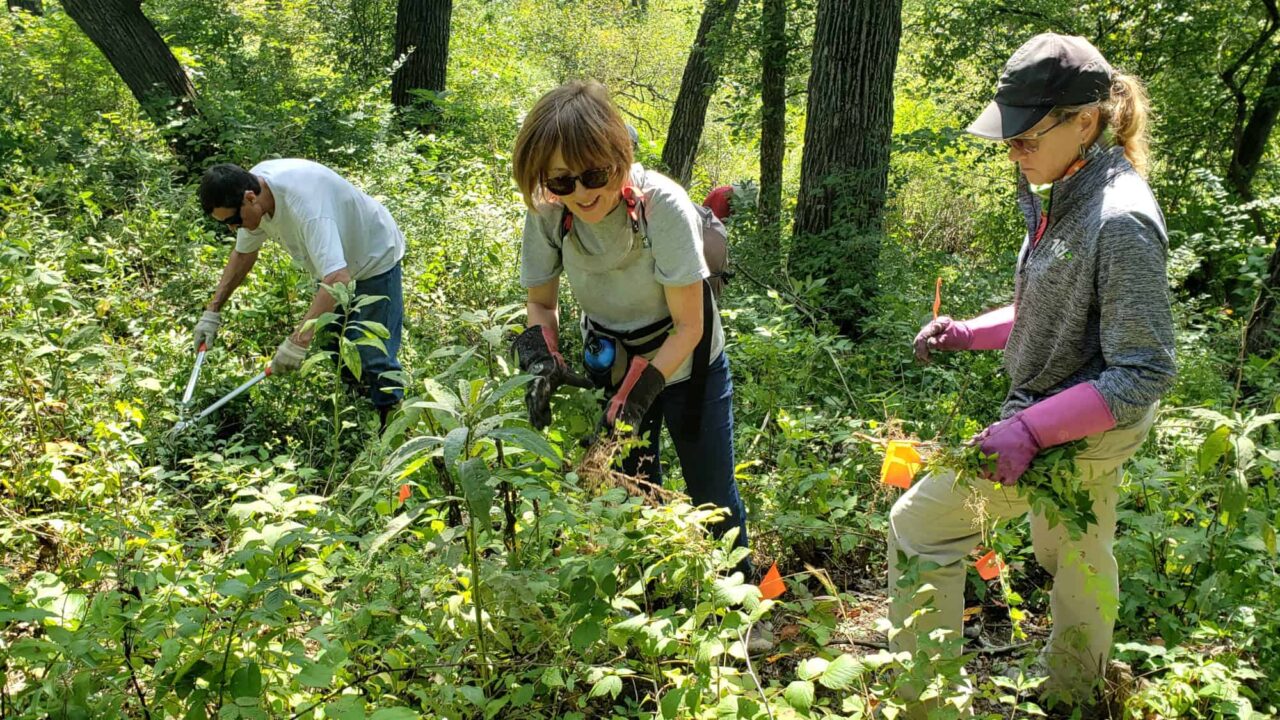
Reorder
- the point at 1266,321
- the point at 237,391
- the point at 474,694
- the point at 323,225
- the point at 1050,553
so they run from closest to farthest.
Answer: the point at 474,694, the point at 1050,553, the point at 323,225, the point at 237,391, the point at 1266,321

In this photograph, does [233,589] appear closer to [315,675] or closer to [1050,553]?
[315,675]

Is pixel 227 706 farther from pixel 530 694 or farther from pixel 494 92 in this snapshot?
pixel 494 92

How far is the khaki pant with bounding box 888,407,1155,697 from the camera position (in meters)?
2.38

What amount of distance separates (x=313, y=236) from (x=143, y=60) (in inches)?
209

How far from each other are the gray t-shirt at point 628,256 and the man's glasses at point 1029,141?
896 millimetres

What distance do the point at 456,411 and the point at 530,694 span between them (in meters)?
0.68

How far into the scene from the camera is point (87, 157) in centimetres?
754

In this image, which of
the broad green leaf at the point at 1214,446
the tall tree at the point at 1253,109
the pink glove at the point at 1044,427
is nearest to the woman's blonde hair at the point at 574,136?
the pink glove at the point at 1044,427

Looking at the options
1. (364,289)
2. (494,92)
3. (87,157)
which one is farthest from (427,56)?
(364,289)

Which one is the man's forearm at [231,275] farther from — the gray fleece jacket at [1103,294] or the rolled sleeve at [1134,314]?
the rolled sleeve at [1134,314]

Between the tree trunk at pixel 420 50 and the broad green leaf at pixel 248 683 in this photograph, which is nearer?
the broad green leaf at pixel 248 683

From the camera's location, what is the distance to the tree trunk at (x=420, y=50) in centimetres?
1012

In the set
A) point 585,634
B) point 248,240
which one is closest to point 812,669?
point 585,634

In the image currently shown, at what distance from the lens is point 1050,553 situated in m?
2.68
